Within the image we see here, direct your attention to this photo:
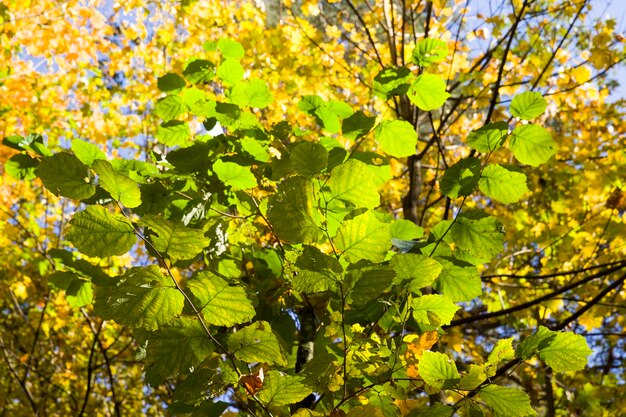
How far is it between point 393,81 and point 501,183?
363 millimetres

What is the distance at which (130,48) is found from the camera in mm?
7477

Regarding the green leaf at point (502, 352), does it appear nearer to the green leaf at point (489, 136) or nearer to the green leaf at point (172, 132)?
the green leaf at point (489, 136)

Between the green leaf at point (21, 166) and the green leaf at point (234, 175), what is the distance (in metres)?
0.47

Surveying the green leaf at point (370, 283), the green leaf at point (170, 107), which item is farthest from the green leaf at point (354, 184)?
the green leaf at point (170, 107)

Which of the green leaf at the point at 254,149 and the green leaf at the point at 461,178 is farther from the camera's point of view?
the green leaf at the point at 254,149

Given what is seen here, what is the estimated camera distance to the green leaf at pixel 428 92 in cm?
115

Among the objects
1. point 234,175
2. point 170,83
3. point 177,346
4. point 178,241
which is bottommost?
point 177,346

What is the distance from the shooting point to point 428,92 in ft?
3.84

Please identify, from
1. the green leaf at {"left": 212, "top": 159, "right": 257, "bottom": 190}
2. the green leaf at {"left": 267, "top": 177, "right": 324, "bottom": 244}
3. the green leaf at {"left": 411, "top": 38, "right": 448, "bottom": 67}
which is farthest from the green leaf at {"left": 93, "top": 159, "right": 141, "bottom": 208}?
the green leaf at {"left": 411, "top": 38, "right": 448, "bottom": 67}

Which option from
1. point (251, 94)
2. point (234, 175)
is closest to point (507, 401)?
point (234, 175)

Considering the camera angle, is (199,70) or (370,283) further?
(199,70)

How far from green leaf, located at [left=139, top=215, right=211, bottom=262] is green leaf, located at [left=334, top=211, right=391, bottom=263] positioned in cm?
23

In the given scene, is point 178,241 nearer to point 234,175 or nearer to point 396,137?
point 234,175

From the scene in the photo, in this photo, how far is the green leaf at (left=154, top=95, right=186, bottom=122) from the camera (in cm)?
134
